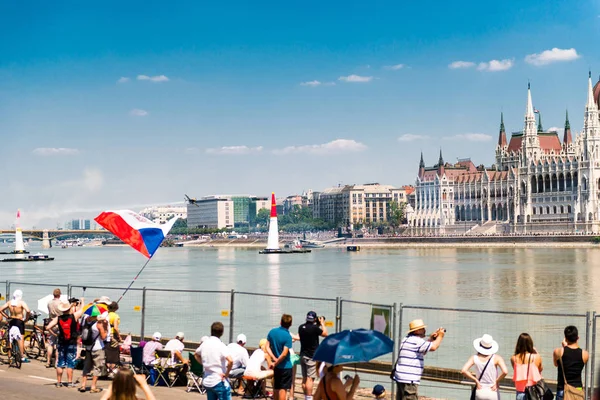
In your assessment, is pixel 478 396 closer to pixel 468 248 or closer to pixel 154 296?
pixel 154 296

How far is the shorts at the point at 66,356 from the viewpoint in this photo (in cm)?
1426

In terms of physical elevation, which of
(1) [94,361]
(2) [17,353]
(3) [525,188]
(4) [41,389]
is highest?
(3) [525,188]

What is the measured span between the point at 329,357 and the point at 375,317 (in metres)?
4.35

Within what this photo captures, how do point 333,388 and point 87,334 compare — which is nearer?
point 333,388

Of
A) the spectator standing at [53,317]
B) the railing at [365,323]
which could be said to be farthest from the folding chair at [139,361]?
the railing at [365,323]

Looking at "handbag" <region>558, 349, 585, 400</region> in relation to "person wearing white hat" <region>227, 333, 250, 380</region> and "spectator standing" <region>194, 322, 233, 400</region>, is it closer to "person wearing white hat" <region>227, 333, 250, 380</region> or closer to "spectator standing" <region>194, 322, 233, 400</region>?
"spectator standing" <region>194, 322, 233, 400</region>

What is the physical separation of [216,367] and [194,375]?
391 centimetres

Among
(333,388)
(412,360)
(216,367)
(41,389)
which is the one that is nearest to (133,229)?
(41,389)

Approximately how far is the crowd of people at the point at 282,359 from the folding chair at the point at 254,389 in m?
0.02

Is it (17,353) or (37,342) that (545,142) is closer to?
(37,342)

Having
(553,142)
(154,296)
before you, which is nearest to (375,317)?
(154,296)

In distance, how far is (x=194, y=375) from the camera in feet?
47.5

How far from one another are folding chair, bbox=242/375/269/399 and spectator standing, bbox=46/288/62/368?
11.5ft

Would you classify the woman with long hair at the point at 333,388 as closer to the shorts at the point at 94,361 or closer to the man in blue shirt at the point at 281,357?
the man in blue shirt at the point at 281,357
